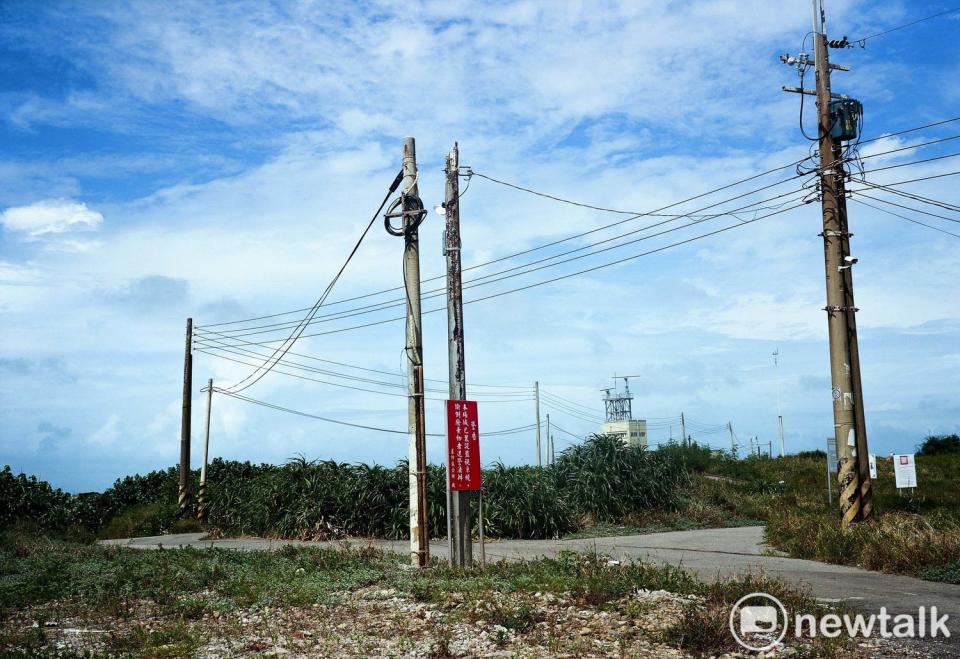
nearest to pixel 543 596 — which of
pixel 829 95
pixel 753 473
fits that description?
pixel 829 95

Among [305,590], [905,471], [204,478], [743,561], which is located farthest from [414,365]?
[204,478]

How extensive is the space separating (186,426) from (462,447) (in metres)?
20.2

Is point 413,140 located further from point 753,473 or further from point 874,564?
point 753,473

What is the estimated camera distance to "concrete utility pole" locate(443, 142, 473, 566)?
42.0 feet

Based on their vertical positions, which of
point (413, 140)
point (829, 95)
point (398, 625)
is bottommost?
point (398, 625)

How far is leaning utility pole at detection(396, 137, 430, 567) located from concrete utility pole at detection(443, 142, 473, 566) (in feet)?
1.41

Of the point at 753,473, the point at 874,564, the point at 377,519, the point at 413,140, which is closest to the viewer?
the point at 874,564

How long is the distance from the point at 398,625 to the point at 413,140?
321 inches

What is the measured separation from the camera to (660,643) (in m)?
7.71

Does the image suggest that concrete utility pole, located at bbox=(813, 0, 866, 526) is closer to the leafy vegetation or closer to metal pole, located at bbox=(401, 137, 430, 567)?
the leafy vegetation

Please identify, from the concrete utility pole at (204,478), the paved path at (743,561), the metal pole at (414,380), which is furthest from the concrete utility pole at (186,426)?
the metal pole at (414,380)

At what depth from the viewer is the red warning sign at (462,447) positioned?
1272cm

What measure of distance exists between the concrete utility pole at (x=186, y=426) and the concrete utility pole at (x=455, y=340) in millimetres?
19502

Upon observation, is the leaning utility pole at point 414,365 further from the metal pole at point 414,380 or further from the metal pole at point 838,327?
the metal pole at point 838,327
